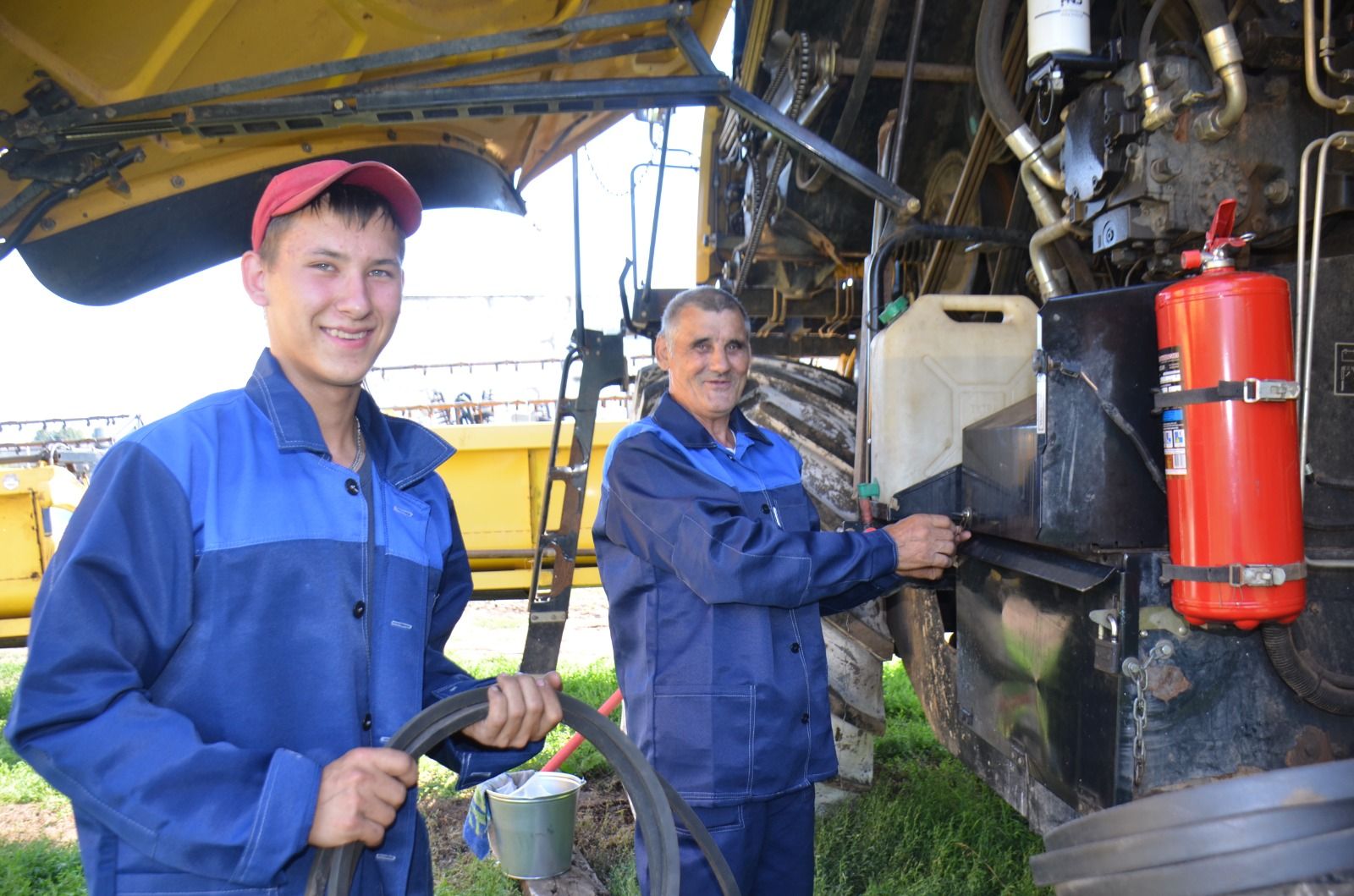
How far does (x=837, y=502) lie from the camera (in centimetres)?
288

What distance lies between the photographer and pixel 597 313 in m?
4.42

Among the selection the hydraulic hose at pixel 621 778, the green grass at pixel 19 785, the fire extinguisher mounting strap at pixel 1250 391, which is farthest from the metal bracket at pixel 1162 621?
the green grass at pixel 19 785

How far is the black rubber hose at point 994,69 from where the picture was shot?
7.61 feet

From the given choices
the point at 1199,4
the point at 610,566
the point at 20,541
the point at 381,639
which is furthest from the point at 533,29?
the point at 20,541

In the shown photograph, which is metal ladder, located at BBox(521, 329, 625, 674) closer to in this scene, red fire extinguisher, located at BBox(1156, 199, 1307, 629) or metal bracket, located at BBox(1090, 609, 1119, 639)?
metal bracket, located at BBox(1090, 609, 1119, 639)

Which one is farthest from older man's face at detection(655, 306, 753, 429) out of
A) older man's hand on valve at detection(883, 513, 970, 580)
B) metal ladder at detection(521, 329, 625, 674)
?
metal ladder at detection(521, 329, 625, 674)

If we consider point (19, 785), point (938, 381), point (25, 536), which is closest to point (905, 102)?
point (938, 381)

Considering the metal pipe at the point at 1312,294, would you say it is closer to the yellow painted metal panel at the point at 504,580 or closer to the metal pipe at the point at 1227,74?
the metal pipe at the point at 1227,74

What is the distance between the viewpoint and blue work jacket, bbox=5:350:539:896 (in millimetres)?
1075

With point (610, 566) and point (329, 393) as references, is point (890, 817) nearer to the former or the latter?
point (610, 566)

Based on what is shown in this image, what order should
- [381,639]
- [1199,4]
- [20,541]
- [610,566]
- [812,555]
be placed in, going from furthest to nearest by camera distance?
[20,541] → [610,566] → [812,555] → [1199,4] → [381,639]

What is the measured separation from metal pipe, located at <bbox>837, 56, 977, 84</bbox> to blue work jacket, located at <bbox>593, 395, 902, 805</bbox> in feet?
4.34

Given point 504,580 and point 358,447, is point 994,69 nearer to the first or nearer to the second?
point 358,447

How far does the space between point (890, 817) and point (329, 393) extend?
105 inches
